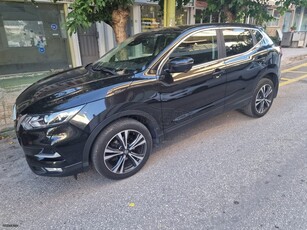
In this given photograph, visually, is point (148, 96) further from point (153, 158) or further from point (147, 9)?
point (147, 9)

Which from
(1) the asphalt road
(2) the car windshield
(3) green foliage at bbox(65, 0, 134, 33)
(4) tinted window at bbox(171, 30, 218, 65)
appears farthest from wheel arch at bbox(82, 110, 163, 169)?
(3) green foliage at bbox(65, 0, 134, 33)

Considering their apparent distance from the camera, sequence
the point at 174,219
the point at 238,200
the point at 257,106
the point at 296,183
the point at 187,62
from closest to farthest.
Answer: the point at 174,219 < the point at 238,200 < the point at 296,183 < the point at 187,62 < the point at 257,106

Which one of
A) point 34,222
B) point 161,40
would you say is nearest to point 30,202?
point 34,222

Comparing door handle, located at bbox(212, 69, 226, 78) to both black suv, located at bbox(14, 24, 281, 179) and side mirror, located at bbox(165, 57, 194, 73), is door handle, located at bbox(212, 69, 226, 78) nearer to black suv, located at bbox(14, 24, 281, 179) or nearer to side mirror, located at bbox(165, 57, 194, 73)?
black suv, located at bbox(14, 24, 281, 179)

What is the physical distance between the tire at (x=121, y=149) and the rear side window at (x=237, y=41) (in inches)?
73.6

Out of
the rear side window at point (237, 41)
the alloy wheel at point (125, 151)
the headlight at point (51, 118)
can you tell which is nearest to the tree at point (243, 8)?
the rear side window at point (237, 41)

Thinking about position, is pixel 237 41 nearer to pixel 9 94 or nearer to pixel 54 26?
pixel 9 94

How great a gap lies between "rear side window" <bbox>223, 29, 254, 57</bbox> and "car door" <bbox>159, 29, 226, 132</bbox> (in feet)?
0.73

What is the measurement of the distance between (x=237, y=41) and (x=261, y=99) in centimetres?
119

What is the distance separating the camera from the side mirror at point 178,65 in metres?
2.61

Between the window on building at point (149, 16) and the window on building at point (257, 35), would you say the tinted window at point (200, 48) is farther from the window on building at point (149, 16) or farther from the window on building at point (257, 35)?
the window on building at point (149, 16)

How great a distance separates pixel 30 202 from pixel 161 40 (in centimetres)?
246

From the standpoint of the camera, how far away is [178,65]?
260 cm

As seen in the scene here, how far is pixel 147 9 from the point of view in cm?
909
